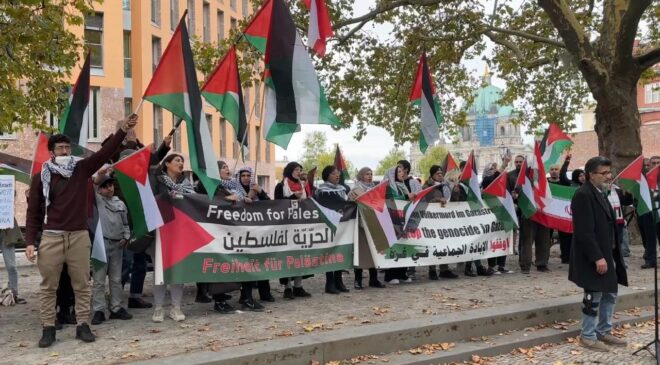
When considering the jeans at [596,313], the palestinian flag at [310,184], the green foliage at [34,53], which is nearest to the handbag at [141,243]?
the palestinian flag at [310,184]

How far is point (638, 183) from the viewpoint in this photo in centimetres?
998

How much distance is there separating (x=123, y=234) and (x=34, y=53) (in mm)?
7190

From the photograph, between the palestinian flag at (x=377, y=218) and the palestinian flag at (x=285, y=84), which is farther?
the palestinian flag at (x=377, y=218)

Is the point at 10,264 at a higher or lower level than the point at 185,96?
lower

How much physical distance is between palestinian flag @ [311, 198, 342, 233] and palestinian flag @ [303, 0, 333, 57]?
2572 millimetres

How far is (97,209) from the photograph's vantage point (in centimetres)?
705

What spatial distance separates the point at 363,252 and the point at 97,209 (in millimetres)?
3866

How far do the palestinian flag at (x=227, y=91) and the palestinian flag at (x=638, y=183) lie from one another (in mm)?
6202

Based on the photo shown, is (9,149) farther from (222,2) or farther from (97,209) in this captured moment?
(97,209)

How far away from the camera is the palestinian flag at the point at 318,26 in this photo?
952 cm

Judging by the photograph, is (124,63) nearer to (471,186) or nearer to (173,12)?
(173,12)

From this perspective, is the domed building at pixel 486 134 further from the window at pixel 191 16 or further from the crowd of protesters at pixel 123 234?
the crowd of protesters at pixel 123 234

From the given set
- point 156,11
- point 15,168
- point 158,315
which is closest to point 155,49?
point 156,11

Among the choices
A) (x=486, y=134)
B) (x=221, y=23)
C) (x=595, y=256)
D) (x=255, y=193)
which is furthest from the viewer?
(x=486, y=134)
